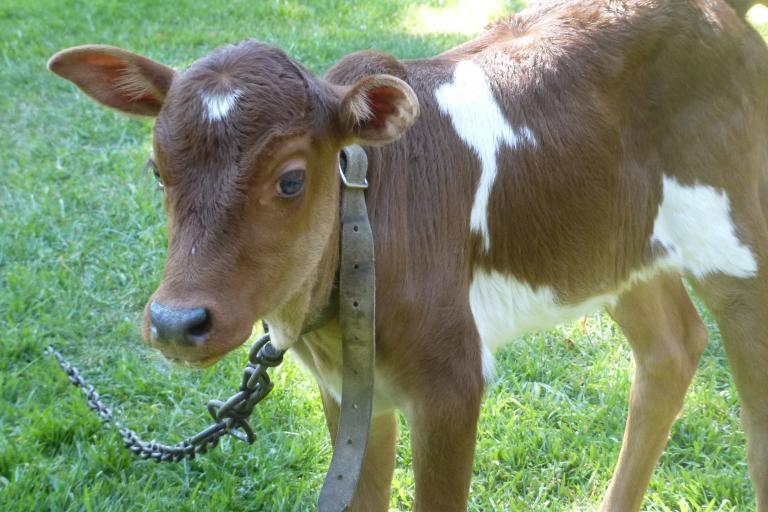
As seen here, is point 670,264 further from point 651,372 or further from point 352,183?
point 352,183

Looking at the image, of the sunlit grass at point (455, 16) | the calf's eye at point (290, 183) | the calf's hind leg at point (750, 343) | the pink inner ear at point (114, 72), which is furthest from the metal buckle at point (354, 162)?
the sunlit grass at point (455, 16)

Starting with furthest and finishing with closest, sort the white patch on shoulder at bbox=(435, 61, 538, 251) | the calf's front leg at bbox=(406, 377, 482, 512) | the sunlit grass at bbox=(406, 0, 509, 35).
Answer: the sunlit grass at bbox=(406, 0, 509, 35) → the white patch on shoulder at bbox=(435, 61, 538, 251) → the calf's front leg at bbox=(406, 377, 482, 512)

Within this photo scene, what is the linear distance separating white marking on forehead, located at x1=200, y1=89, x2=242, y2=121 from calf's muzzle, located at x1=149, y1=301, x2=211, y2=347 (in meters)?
0.46

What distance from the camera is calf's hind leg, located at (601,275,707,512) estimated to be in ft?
11.6

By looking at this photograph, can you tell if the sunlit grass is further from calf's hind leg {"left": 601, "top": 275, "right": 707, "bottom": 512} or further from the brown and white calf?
the brown and white calf

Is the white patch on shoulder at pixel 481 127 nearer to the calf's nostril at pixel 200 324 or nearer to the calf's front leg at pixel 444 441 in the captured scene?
the calf's front leg at pixel 444 441

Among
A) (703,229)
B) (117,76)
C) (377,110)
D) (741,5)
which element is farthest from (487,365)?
(741,5)

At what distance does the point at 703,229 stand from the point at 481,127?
860 millimetres

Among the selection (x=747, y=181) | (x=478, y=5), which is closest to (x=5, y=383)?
(x=747, y=181)

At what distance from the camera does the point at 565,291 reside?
3168 mm

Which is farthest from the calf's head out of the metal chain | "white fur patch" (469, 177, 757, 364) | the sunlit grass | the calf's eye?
the sunlit grass

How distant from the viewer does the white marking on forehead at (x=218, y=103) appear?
7.32 feet

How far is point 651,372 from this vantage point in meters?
3.65

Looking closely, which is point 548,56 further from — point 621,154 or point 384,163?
point 384,163
